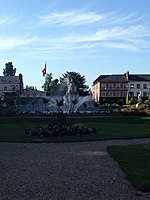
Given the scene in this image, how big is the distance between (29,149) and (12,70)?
12456 cm

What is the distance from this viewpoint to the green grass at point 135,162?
8712mm

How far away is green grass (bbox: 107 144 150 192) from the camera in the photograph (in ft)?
28.6

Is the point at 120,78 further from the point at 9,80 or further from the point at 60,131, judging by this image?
the point at 60,131

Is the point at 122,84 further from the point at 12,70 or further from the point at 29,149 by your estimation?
the point at 29,149

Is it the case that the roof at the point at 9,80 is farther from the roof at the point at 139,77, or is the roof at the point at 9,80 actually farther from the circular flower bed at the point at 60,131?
the circular flower bed at the point at 60,131

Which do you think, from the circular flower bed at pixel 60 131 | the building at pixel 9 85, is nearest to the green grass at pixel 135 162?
the circular flower bed at pixel 60 131

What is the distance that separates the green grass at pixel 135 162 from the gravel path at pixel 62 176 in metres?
0.23

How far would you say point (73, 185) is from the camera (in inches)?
340

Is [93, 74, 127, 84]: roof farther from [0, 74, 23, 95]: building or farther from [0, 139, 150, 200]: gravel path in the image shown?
[0, 139, 150, 200]: gravel path

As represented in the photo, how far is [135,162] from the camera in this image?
11.4 meters

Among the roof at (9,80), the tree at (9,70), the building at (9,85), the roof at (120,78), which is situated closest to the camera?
the roof at (120,78)

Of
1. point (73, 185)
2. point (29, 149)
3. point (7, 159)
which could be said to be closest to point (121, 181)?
point (73, 185)

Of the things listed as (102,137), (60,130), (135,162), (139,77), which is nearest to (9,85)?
(139,77)

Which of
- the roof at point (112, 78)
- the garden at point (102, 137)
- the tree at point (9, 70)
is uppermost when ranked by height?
the tree at point (9, 70)
